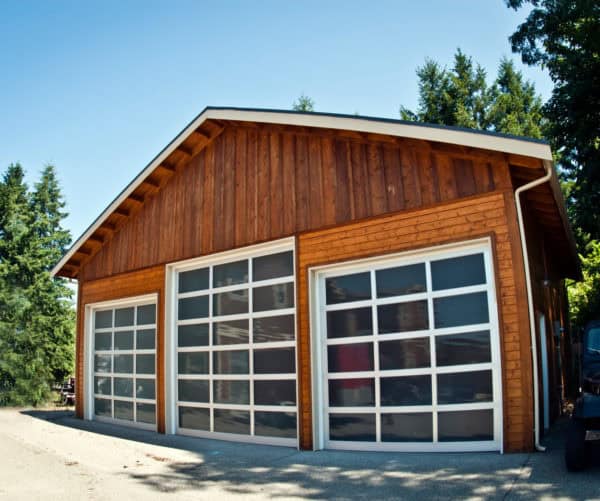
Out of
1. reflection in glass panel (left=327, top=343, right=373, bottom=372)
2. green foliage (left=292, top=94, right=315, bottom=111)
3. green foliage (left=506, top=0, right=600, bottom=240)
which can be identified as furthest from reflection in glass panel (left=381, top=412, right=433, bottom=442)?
green foliage (left=292, top=94, right=315, bottom=111)

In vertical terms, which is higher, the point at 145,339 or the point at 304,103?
the point at 304,103

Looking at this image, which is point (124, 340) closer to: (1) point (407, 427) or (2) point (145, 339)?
(2) point (145, 339)

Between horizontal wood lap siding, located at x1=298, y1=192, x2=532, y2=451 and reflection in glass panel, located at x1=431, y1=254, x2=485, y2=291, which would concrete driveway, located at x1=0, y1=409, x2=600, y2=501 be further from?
reflection in glass panel, located at x1=431, y1=254, x2=485, y2=291

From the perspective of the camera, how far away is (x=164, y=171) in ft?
39.9

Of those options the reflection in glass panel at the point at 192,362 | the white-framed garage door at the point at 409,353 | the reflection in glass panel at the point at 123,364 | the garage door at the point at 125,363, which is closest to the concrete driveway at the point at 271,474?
the white-framed garage door at the point at 409,353

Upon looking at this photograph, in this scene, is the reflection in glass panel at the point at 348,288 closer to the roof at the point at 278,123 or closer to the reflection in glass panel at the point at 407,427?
the reflection in glass panel at the point at 407,427

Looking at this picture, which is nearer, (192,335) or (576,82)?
(192,335)

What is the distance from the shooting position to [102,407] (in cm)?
1362

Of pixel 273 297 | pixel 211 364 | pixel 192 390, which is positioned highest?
pixel 273 297

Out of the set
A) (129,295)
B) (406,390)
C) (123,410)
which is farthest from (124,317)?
(406,390)

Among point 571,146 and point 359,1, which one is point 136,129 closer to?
point 359,1

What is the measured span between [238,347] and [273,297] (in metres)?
1.25

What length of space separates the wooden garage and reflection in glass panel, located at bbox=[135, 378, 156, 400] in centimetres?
4

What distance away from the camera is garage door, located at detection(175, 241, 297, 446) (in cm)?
945
